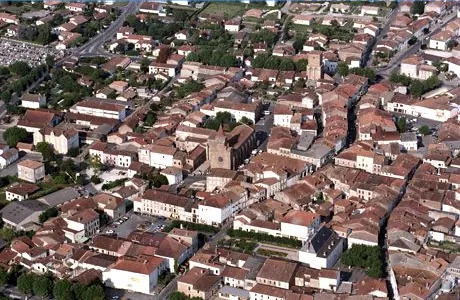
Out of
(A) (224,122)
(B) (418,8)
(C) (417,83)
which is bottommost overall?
(A) (224,122)

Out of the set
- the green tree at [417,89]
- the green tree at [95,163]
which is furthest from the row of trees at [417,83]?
the green tree at [95,163]

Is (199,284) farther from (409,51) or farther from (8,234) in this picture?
(409,51)

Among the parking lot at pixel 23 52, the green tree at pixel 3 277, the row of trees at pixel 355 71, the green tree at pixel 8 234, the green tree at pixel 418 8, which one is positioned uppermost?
the green tree at pixel 418 8

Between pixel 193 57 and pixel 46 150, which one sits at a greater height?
pixel 193 57

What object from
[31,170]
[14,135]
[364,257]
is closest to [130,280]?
[364,257]

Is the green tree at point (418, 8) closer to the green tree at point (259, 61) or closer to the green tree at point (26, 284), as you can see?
the green tree at point (259, 61)

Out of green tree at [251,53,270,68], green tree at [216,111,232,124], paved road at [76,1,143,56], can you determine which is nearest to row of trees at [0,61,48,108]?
paved road at [76,1,143,56]
